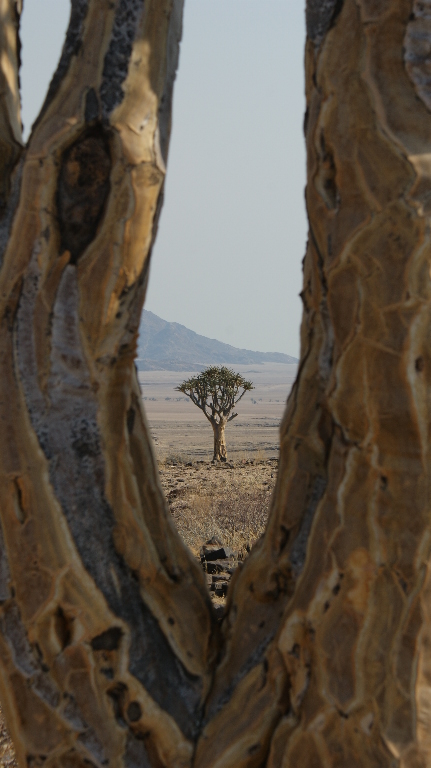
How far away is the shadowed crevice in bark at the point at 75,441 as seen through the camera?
6.46 feet

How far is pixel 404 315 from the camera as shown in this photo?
1703mm

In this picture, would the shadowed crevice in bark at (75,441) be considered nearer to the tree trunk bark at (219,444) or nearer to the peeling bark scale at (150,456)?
the peeling bark scale at (150,456)

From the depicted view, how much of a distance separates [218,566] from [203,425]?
135 feet

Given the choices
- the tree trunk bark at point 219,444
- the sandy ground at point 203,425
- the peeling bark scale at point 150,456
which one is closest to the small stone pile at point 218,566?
the sandy ground at point 203,425

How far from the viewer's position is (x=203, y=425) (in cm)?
4756

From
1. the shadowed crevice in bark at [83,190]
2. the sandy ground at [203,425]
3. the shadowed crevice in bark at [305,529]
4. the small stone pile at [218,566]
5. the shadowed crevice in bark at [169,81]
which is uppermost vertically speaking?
the shadowed crevice in bark at [169,81]

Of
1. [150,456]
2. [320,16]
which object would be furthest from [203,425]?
[320,16]

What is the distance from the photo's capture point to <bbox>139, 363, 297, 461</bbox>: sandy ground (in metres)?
26.8

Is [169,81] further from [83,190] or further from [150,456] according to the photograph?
[150,456]

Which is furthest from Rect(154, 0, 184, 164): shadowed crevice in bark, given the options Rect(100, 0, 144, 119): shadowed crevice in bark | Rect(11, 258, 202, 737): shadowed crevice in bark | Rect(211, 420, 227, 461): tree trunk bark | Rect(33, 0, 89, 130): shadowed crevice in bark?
Rect(211, 420, 227, 461): tree trunk bark

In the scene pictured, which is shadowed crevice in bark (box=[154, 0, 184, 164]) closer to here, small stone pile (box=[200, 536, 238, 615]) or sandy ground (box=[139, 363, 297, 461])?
small stone pile (box=[200, 536, 238, 615])

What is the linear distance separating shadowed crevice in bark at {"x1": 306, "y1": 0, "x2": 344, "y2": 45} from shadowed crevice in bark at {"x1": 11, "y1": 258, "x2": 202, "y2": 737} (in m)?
0.98

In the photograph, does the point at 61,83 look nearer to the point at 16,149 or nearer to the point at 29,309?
the point at 16,149

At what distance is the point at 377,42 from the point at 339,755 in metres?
1.85
